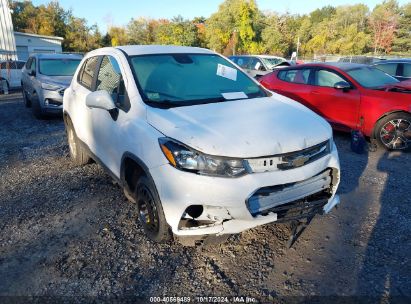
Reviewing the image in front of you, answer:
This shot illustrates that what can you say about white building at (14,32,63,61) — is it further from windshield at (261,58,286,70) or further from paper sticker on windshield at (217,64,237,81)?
paper sticker on windshield at (217,64,237,81)

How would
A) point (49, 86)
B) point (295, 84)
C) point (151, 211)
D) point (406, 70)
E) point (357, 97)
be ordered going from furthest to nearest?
point (406, 70)
point (49, 86)
point (295, 84)
point (357, 97)
point (151, 211)

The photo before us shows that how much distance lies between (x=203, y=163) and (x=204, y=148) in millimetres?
115

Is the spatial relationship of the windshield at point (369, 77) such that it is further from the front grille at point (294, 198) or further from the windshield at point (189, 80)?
the front grille at point (294, 198)

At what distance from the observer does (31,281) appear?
2598mm

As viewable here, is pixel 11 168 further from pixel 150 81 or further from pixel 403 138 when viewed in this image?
pixel 403 138

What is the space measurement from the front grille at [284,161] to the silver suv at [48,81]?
6967 mm

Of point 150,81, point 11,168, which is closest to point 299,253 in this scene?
point 150,81

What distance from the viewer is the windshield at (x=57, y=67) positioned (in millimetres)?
8633

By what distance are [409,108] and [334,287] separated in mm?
4092

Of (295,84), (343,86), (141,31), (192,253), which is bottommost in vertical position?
(192,253)

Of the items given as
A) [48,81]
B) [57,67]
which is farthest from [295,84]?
[57,67]

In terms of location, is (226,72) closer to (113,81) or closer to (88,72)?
(113,81)

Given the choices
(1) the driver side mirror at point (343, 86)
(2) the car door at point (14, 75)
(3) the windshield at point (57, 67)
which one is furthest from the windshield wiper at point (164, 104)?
(2) the car door at point (14, 75)

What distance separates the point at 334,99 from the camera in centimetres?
624
